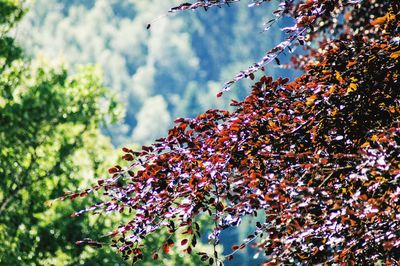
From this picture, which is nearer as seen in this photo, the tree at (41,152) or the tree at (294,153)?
the tree at (294,153)

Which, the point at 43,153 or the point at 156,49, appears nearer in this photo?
the point at 43,153

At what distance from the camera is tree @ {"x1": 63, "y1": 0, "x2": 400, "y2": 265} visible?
2432 millimetres

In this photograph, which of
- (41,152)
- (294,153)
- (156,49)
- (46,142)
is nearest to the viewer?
(294,153)

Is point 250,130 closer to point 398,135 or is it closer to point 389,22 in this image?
point 398,135

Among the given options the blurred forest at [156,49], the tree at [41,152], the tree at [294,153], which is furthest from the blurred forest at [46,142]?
the blurred forest at [156,49]

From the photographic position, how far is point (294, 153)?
2.64 metres

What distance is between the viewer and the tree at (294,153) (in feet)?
7.98

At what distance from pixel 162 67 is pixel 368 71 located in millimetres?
172547

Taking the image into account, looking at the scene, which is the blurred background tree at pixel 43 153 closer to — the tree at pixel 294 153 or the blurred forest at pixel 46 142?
the blurred forest at pixel 46 142

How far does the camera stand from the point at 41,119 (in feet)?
35.9

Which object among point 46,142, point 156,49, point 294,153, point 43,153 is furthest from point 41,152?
point 156,49

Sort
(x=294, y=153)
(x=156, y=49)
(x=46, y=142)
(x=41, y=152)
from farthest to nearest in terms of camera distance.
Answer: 1. (x=156, y=49)
2. (x=46, y=142)
3. (x=41, y=152)
4. (x=294, y=153)

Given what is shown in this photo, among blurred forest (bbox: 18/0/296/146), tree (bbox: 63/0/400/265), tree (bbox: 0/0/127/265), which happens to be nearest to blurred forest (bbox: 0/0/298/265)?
tree (bbox: 0/0/127/265)

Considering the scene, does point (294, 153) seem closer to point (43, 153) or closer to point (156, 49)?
point (43, 153)
